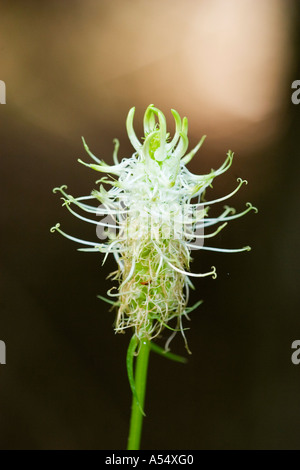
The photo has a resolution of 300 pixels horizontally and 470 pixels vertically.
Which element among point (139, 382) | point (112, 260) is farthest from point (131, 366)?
point (112, 260)

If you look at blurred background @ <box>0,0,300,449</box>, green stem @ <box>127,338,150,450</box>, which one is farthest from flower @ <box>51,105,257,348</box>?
blurred background @ <box>0,0,300,449</box>

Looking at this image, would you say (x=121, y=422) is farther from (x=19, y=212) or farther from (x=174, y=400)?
(x=19, y=212)

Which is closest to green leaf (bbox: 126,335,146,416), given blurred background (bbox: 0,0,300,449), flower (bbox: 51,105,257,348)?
flower (bbox: 51,105,257,348)

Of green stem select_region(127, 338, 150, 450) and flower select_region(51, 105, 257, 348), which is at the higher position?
flower select_region(51, 105, 257, 348)

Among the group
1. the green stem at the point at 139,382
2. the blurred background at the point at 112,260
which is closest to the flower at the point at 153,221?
the green stem at the point at 139,382

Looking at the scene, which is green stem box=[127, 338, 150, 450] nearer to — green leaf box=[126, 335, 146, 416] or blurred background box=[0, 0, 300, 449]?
green leaf box=[126, 335, 146, 416]

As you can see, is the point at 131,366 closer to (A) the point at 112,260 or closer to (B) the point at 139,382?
(B) the point at 139,382

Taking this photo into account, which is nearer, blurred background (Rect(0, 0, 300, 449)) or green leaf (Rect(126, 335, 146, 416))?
green leaf (Rect(126, 335, 146, 416))

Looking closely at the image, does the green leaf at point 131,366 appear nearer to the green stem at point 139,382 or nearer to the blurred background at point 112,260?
the green stem at point 139,382

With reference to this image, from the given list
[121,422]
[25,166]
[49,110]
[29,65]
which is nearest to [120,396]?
[121,422]
